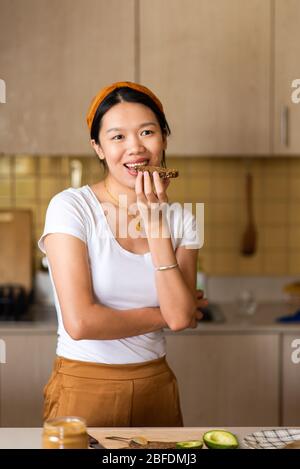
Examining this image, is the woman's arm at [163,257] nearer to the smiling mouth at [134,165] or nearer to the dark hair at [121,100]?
the smiling mouth at [134,165]

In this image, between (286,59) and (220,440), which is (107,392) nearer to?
(220,440)

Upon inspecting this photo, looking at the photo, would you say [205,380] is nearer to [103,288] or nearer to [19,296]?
[19,296]

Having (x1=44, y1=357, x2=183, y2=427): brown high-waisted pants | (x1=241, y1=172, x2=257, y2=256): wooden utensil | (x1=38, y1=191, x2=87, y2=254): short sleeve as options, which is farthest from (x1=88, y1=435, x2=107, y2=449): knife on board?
(x1=241, y1=172, x2=257, y2=256): wooden utensil

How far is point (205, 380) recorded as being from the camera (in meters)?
2.60

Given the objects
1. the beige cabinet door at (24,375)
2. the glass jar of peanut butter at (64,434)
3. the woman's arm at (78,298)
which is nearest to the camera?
the glass jar of peanut butter at (64,434)

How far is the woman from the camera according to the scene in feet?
5.17

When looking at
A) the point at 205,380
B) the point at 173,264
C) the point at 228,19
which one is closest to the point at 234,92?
the point at 228,19

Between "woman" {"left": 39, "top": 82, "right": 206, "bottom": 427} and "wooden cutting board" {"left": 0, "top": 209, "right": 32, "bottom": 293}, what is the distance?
1.16 m

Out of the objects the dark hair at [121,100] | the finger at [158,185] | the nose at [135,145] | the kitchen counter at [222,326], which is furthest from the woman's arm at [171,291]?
the kitchen counter at [222,326]

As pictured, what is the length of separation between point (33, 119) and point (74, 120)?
0.51ft

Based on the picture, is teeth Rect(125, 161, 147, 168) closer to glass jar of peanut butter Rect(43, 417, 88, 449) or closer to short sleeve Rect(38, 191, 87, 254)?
short sleeve Rect(38, 191, 87, 254)

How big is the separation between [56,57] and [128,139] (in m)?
1.14

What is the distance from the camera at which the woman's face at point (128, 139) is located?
1.65m

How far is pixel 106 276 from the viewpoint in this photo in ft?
5.35
